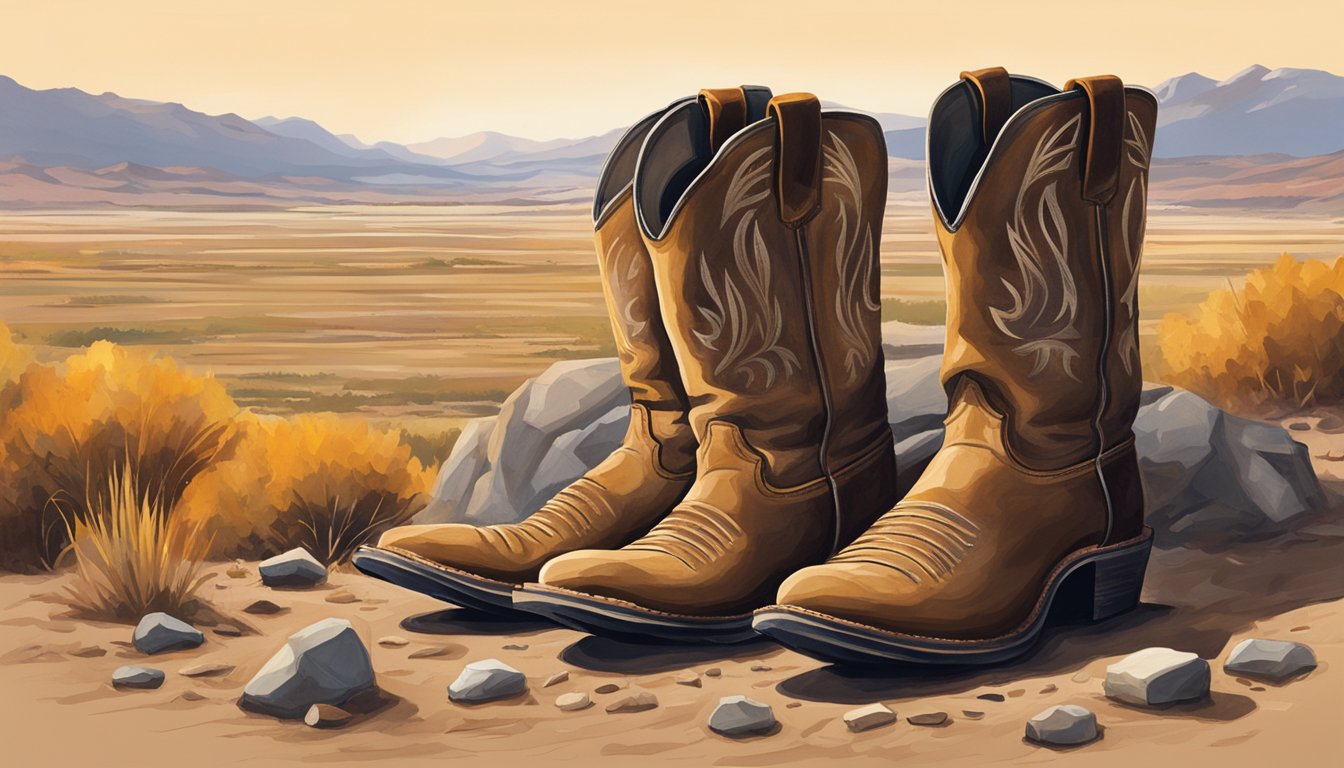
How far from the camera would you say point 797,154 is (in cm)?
277

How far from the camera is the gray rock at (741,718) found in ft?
7.75

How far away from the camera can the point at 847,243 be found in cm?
288

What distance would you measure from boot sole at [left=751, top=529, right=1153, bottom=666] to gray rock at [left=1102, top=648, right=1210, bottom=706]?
9.7 inches

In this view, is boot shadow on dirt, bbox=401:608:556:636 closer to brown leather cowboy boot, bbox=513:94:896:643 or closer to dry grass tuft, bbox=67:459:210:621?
brown leather cowboy boot, bbox=513:94:896:643

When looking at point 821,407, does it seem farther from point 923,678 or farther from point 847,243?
point 923,678

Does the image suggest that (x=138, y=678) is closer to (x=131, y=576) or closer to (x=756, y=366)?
(x=131, y=576)

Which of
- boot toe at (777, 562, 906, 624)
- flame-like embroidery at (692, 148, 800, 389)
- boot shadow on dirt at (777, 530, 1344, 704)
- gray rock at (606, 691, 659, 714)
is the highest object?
flame-like embroidery at (692, 148, 800, 389)

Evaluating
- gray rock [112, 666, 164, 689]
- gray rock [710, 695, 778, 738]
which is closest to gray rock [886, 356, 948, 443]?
gray rock [710, 695, 778, 738]

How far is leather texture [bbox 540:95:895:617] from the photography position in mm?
2773

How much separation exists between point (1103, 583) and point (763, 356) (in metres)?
0.85

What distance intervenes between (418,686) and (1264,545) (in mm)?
2214

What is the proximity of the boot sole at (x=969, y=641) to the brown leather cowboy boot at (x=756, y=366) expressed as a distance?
245 mm

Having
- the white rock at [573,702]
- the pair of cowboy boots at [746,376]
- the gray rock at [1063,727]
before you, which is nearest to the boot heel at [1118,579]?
the pair of cowboy boots at [746,376]

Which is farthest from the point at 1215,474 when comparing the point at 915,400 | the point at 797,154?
the point at 797,154
